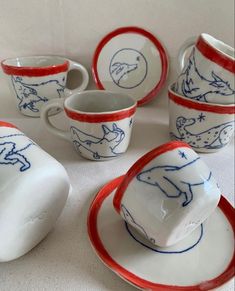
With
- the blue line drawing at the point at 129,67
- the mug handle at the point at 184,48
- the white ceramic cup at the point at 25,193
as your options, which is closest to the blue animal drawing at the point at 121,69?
the blue line drawing at the point at 129,67

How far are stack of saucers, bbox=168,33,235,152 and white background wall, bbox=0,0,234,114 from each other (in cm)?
13

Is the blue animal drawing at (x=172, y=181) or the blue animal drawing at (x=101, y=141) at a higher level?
the blue animal drawing at (x=172, y=181)

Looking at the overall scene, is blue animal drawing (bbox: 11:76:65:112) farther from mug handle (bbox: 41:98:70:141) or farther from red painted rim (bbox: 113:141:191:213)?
red painted rim (bbox: 113:141:191:213)

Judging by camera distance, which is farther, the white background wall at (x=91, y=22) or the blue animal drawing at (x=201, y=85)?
the white background wall at (x=91, y=22)

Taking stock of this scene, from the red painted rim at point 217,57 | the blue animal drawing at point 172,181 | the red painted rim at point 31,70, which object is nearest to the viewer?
the blue animal drawing at point 172,181

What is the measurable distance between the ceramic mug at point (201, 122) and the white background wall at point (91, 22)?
15cm

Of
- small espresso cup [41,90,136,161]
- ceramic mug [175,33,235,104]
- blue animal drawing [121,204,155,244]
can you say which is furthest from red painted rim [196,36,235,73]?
blue animal drawing [121,204,155,244]

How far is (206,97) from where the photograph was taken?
1.37ft

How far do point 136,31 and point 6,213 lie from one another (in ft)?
1.39

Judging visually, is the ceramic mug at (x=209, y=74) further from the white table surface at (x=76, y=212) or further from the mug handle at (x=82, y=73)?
the mug handle at (x=82, y=73)

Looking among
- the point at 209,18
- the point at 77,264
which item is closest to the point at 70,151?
the point at 77,264

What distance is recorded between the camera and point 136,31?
558 millimetres

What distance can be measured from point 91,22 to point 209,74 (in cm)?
27

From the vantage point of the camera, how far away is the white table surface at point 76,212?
0.88 feet
